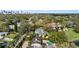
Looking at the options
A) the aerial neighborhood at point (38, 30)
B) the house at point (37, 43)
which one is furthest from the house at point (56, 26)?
the house at point (37, 43)

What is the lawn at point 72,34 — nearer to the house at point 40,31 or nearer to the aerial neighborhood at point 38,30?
the aerial neighborhood at point 38,30

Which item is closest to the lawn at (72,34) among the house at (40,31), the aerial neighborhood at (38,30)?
the aerial neighborhood at (38,30)

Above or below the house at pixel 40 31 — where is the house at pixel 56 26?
above

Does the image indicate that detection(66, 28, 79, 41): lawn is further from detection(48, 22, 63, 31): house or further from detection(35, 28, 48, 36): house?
detection(35, 28, 48, 36): house

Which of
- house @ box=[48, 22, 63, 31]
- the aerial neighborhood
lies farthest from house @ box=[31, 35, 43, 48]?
house @ box=[48, 22, 63, 31]

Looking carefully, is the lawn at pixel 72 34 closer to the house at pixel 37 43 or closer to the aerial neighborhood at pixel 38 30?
the aerial neighborhood at pixel 38 30

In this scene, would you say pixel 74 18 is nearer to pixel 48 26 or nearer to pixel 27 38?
pixel 48 26

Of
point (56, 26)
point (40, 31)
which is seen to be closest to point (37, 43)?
point (40, 31)

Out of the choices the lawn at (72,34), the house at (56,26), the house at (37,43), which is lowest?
the house at (37,43)
